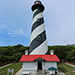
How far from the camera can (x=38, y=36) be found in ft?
36.5

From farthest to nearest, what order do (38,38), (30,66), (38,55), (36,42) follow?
(38,38) < (36,42) < (38,55) < (30,66)

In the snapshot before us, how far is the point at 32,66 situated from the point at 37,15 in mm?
8512

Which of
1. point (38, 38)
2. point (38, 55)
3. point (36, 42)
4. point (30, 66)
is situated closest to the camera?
point (30, 66)

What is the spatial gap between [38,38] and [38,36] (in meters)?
0.33

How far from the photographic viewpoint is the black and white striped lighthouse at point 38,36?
35.1ft

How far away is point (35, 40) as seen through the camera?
11.1 meters

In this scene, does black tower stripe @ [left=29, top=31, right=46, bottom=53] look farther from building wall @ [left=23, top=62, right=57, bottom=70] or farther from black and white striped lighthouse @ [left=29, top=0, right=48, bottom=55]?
building wall @ [left=23, top=62, right=57, bottom=70]

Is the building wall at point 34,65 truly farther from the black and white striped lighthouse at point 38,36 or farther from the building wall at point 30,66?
the black and white striped lighthouse at point 38,36

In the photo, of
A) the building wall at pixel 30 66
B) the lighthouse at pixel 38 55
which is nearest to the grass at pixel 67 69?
the lighthouse at pixel 38 55

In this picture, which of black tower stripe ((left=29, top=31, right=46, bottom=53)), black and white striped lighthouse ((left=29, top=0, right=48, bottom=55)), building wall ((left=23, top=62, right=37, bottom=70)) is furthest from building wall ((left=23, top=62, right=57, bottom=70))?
black tower stripe ((left=29, top=31, right=46, bottom=53))

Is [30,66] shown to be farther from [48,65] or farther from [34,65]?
[48,65]

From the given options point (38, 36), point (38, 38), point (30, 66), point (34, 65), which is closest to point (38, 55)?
point (34, 65)

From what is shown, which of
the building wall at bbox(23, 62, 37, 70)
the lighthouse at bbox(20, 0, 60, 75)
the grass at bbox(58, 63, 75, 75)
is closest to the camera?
the lighthouse at bbox(20, 0, 60, 75)

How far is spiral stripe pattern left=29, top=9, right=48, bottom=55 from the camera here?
1069 cm
